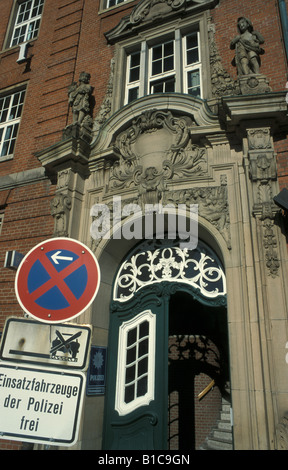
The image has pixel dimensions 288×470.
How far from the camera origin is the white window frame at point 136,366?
5.30m

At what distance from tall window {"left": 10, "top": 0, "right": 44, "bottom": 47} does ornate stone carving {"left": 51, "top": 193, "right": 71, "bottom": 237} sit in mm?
6623

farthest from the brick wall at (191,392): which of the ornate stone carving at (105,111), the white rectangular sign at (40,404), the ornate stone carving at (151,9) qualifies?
the white rectangular sign at (40,404)

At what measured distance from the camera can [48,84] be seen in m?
8.59

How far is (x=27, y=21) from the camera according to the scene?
10617mm

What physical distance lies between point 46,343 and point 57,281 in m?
0.43

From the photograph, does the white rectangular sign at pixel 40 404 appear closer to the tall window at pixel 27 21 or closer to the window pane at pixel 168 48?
the window pane at pixel 168 48

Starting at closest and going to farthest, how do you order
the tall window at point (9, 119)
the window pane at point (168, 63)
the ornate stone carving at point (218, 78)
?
the ornate stone carving at point (218, 78) → the window pane at point (168, 63) → the tall window at point (9, 119)

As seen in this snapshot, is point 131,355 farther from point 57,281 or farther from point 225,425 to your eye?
point 225,425

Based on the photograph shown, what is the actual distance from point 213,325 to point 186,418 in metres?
3.05

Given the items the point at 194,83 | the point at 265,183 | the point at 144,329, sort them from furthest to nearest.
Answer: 1. the point at 194,83
2. the point at 144,329
3. the point at 265,183

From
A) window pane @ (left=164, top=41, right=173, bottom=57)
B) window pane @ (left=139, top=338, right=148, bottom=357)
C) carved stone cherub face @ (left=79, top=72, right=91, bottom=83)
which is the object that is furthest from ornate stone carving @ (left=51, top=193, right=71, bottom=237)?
window pane @ (left=164, top=41, right=173, bottom=57)

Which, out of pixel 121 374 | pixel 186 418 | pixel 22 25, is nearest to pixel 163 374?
pixel 121 374

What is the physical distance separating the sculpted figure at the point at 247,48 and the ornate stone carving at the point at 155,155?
1.25 metres

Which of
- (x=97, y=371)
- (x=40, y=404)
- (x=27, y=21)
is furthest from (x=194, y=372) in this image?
(x=27, y=21)
